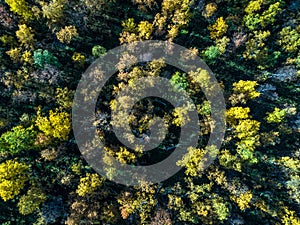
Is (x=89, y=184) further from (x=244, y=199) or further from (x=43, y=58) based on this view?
(x=244, y=199)

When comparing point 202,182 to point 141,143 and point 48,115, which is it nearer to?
point 141,143

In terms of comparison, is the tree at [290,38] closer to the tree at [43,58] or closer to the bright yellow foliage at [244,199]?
the bright yellow foliage at [244,199]

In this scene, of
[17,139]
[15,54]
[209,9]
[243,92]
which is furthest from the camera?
[209,9]

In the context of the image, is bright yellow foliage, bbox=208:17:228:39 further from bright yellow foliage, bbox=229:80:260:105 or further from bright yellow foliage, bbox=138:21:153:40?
bright yellow foliage, bbox=138:21:153:40

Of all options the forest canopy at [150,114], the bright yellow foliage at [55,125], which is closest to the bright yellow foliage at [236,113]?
the forest canopy at [150,114]

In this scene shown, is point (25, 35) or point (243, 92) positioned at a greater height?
point (243, 92)

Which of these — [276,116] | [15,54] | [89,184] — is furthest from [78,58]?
[276,116]
